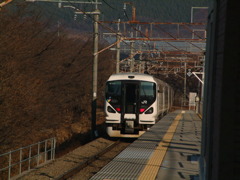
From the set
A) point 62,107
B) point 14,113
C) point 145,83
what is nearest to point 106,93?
point 145,83

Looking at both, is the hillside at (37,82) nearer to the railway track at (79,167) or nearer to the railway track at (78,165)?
the railway track at (78,165)

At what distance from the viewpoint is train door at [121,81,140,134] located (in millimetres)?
19641

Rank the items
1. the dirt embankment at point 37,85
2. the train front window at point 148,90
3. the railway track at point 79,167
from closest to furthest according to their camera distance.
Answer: the railway track at point 79,167 < the dirt embankment at point 37,85 < the train front window at point 148,90

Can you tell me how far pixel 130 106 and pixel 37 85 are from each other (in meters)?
6.06

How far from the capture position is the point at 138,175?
9.30 metres

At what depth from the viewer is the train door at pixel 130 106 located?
1964 centimetres

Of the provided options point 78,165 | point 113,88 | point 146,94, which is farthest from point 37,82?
point 78,165

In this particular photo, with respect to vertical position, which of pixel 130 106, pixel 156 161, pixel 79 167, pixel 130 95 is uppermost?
pixel 130 95

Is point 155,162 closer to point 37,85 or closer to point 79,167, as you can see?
point 79,167

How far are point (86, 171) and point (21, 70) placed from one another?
1220 cm

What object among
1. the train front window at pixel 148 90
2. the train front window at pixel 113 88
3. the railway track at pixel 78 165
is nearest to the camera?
the railway track at pixel 78 165

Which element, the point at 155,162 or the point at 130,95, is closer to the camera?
the point at 155,162

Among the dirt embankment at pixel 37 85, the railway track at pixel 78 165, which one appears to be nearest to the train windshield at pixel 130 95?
the railway track at pixel 78 165

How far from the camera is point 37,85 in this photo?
23703mm
